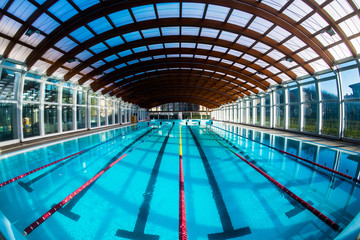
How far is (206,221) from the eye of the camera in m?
2.54

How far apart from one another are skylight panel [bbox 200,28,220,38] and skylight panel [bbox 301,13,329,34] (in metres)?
4.69

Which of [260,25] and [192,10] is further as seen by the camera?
[260,25]

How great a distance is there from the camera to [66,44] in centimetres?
916

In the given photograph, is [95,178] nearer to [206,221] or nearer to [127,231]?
[127,231]

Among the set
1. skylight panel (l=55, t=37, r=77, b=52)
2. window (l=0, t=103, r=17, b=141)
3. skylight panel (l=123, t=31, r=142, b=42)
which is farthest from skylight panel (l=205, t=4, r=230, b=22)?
window (l=0, t=103, r=17, b=141)

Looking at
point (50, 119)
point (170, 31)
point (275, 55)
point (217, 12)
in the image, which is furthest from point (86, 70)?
point (275, 55)

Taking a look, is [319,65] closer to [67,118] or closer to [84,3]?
[84,3]

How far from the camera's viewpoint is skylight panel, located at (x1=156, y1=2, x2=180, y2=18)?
7843 millimetres

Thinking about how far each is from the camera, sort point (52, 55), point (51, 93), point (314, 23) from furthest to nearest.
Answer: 1. point (51, 93)
2. point (52, 55)
3. point (314, 23)

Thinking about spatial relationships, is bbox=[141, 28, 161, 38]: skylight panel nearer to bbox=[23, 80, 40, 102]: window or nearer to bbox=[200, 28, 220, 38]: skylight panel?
bbox=[200, 28, 220, 38]: skylight panel

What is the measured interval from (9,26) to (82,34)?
9.83 ft

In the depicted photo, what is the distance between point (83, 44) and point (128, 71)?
5.41 meters

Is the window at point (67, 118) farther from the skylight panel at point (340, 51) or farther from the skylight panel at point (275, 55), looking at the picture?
the skylight panel at point (340, 51)

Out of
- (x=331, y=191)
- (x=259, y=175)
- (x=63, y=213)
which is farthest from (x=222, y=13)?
(x=63, y=213)
